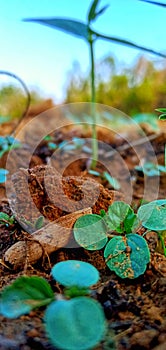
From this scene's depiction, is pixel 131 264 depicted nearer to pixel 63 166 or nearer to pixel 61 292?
pixel 61 292

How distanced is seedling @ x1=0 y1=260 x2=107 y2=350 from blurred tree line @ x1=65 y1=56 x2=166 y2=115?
6.07ft

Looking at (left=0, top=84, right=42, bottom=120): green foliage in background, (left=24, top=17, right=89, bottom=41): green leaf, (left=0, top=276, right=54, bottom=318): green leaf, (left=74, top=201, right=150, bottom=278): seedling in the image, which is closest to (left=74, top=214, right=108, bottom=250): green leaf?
(left=74, top=201, right=150, bottom=278): seedling

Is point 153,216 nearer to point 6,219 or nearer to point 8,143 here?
point 6,219

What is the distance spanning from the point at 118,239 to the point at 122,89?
1891 mm

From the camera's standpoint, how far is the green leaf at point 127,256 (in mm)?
487

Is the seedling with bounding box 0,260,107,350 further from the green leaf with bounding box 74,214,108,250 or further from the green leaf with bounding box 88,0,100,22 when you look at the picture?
the green leaf with bounding box 88,0,100,22

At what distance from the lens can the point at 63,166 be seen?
1162 millimetres

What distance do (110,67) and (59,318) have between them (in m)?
2.09

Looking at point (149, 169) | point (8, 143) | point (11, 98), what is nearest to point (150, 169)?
point (149, 169)

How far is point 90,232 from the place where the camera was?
0.53 metres

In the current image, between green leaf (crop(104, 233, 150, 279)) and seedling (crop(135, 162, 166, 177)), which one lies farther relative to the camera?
seedling (crop(135, 162, 166, 177))

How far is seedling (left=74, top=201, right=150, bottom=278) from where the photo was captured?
49 centimetres

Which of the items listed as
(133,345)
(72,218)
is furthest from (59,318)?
(72,218)

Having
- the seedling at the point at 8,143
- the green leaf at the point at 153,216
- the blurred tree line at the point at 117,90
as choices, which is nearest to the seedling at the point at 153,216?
the green leaf at the point at 153,216
